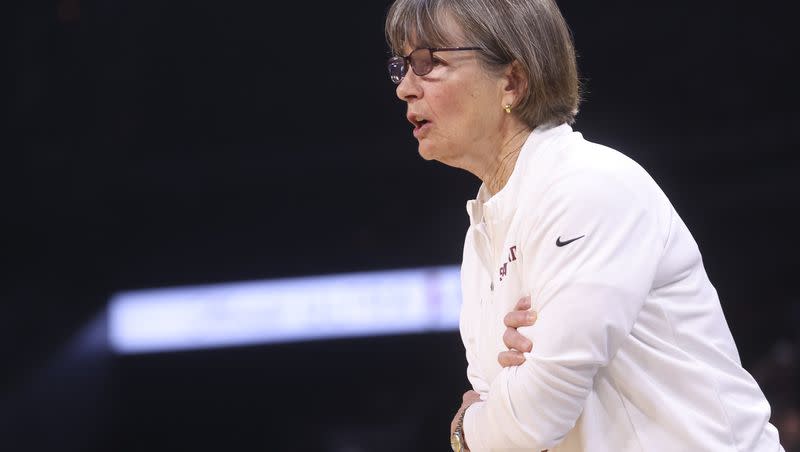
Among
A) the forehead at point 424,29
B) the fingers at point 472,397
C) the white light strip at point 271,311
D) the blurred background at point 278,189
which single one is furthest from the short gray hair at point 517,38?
the white light strip at point 271,311

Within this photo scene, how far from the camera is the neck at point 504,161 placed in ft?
5.38

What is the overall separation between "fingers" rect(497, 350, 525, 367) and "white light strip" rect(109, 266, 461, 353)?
376 cm

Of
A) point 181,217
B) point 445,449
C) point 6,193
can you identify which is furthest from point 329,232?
point 6,193

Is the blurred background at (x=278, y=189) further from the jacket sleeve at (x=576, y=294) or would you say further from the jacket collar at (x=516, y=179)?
the jacket sleeve at (x=576, y=294)

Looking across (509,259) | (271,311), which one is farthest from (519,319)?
(271,311)

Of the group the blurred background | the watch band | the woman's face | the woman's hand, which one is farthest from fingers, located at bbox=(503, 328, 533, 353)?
the blurred background

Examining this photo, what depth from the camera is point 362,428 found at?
5.24 m

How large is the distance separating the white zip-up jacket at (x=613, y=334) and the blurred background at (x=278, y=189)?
11.3 feet

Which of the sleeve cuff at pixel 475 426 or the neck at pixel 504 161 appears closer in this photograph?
the sleeve cuff at pixel 475 426

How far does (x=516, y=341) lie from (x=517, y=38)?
0.49m

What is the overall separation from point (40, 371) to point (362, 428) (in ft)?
5.65

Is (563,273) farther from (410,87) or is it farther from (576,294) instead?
(410,87)

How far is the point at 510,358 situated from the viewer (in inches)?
55.4

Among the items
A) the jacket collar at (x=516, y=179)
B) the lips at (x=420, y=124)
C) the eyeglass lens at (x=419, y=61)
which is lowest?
the jacket collar at (x=516, y=179)
